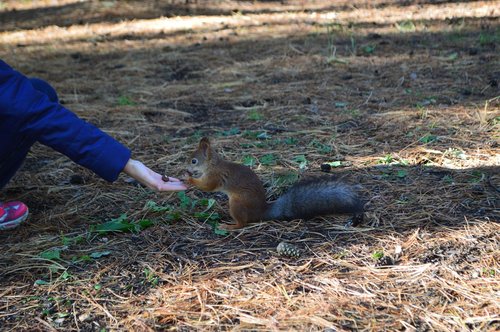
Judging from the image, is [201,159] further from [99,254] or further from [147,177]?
[99,254]

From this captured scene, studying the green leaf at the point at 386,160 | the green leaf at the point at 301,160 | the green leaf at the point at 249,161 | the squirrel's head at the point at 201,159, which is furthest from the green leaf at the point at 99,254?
the green leaf at the point at 386,160

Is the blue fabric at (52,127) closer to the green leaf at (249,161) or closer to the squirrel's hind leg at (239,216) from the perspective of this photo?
the squirrel's hind leg at (239,216)

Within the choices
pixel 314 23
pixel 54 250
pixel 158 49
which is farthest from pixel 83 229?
pixel 314 23

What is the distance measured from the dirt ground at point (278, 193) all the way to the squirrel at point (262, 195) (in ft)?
0.22

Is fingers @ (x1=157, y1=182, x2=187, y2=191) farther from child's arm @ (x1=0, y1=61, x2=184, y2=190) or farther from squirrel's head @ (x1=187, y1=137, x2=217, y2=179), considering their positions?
squirrel's head @ (x1=187, y1=137, x2=217, y2=179)

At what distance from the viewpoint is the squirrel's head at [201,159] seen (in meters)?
2.69

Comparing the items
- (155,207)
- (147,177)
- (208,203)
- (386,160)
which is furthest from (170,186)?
(386,160)

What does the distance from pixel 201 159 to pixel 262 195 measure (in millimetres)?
426

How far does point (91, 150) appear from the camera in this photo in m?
2.19

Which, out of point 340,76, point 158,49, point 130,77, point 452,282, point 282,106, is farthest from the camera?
point 158,49

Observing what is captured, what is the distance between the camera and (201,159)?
2.73m

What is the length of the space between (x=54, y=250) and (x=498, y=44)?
4890mm

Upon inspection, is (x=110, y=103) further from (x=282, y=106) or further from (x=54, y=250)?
(x=54, y=250)

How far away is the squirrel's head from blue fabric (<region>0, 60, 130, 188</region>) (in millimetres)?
525
